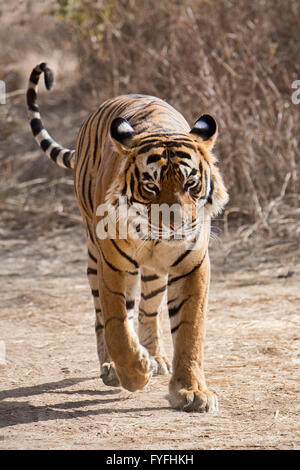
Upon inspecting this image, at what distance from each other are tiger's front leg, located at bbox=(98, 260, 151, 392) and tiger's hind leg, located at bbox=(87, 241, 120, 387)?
1.42ft

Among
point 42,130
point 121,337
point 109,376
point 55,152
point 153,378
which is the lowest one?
point 153,378

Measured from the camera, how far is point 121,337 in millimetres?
3795

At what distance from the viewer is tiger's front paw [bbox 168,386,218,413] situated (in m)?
3.73

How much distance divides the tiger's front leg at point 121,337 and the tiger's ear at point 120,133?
55 cm

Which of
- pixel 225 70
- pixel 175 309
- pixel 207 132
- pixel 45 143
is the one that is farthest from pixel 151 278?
pixel 225 70

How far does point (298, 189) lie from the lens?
7750 mm

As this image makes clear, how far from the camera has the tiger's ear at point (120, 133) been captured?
3787 mm

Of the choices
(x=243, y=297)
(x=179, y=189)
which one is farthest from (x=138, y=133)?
(x=243, y=297)

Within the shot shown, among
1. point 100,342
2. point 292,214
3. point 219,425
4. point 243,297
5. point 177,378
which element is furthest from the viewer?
point 292,214

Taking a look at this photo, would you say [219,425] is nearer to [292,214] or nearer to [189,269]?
[189,269]

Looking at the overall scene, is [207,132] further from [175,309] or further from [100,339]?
[100,339]

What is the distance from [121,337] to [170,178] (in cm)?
75

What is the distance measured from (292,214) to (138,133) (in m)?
3.94

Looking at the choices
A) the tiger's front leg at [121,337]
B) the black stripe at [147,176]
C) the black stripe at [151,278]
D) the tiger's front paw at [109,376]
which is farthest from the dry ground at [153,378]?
the black stripe at [147,176]
